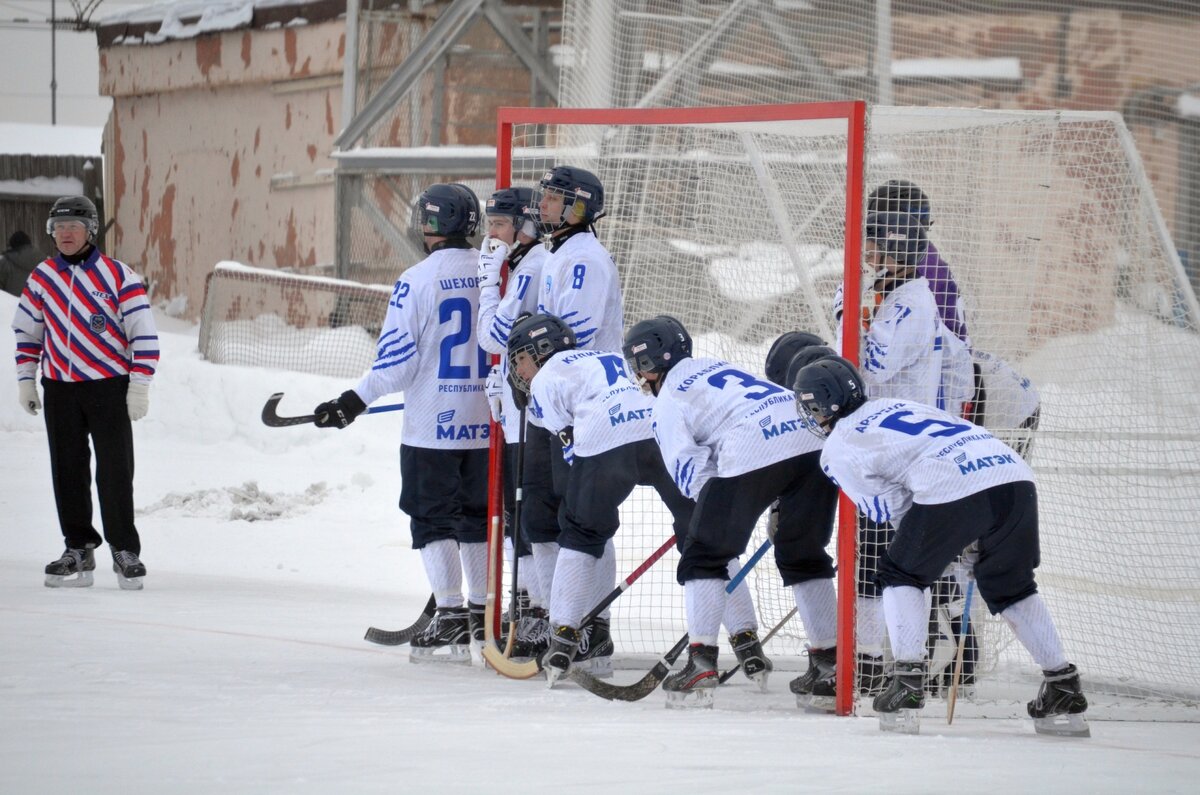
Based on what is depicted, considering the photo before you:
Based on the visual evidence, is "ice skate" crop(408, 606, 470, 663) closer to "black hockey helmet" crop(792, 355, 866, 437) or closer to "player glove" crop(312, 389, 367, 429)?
"player glove" crop(312, 389, 367, 429)

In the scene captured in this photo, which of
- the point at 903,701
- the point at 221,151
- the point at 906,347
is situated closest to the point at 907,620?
the point at 903,701

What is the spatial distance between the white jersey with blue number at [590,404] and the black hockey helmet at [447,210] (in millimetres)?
848

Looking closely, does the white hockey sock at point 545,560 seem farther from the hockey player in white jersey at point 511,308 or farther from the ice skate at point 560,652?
the ice skate at point 560,652

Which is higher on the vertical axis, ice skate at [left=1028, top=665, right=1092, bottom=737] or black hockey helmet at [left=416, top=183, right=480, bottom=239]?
black hockey helmet at [left=416, top=183, right=480, bottom=239]

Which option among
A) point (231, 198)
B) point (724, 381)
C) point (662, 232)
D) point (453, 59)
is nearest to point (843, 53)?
point (453, 59)

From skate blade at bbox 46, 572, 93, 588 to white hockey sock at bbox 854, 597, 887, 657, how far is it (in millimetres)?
3481

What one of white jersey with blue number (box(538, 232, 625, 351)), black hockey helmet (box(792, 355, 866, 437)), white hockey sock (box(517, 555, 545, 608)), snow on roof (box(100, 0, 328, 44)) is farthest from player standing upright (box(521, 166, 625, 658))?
snow on roof (box(100, 0, 328, 44))

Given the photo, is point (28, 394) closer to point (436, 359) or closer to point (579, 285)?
point (436, 359)

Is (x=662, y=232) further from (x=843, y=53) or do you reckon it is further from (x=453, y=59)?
(x=453, y=59)

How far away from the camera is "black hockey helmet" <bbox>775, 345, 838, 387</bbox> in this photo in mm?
4414

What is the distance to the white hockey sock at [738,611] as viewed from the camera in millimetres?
4684

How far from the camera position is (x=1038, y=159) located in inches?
270

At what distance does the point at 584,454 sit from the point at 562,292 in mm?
621

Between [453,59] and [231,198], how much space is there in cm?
447
